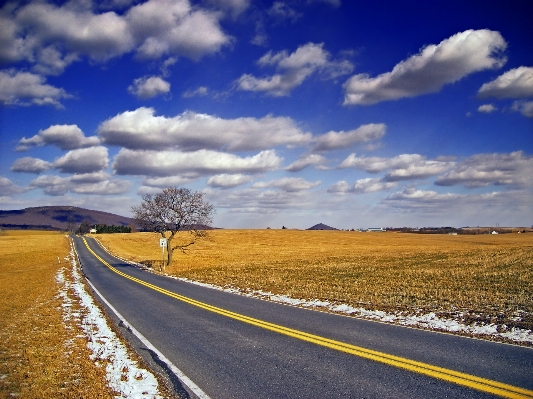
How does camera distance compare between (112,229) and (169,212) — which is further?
(112,229)

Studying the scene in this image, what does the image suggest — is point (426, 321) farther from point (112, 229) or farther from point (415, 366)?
point (112, 229)

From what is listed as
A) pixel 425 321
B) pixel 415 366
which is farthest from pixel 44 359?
pixel 425 321

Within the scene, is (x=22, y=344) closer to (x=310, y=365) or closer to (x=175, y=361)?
(x=175, y=361)

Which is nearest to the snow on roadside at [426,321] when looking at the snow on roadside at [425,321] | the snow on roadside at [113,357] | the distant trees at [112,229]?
the snow on roadside at [425,321]

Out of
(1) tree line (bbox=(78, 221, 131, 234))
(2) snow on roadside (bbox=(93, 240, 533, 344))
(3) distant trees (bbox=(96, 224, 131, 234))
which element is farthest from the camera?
(1) tree line (bbox=(78, 221, 131, 234))

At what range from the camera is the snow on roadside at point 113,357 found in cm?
641

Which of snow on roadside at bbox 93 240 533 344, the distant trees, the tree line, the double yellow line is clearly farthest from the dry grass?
the tree line

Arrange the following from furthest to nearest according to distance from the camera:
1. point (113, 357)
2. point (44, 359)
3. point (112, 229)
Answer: point (112, 229) → point (113, 357) → point (44, 359)

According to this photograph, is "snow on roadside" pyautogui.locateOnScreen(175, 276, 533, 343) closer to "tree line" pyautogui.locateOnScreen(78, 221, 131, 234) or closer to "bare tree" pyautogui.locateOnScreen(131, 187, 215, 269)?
"bare tree" pyautogui.locateOnScreen(131, 187, 215, 269)

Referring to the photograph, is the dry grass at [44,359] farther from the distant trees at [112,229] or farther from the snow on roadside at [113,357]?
the distant trees at [112,229]

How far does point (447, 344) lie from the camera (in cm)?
827

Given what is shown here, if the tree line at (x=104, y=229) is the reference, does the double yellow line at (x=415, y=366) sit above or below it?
above

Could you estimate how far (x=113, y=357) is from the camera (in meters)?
8.27

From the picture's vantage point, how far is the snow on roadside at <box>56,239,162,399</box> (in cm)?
641
